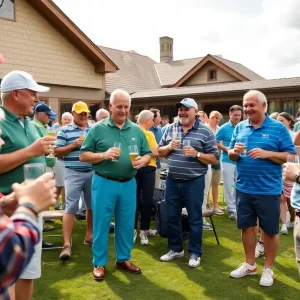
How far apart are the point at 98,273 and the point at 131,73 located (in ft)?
69.6

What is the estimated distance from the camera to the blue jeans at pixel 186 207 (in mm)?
4746

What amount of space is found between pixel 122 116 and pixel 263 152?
1.69 m

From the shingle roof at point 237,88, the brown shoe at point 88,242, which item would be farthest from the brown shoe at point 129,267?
the shingle roof at point 237,88

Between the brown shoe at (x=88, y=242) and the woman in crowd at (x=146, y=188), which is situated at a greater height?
the woman in crowd at (x=146, y=188)

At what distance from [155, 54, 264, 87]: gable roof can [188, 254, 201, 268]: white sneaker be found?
18045mm

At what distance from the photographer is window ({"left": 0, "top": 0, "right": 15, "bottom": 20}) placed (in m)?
12.7

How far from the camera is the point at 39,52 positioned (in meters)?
13.7

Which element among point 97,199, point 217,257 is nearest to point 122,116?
point 97,199

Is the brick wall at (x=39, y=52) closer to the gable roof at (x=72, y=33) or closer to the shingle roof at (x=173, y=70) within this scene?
the gable roof at (x=72, y=33)

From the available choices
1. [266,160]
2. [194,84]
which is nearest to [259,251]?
[266,160]

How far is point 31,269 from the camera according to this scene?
111 inches

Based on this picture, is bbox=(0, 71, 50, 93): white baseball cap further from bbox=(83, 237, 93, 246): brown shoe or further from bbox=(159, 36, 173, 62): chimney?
bbox=(159, 36, 173, 62): chimney

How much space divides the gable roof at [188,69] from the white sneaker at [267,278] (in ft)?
60.4

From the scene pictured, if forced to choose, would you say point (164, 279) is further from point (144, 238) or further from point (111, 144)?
point (111, 144)
